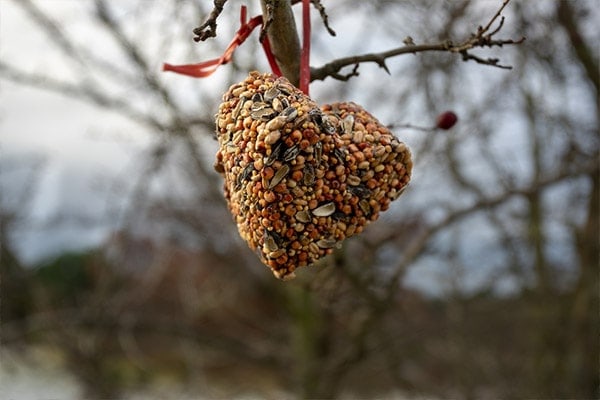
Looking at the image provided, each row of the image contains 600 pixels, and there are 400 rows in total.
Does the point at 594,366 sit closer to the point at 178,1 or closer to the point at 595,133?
the point at 595,133

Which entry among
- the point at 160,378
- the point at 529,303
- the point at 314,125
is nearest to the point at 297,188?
the point at 314,125

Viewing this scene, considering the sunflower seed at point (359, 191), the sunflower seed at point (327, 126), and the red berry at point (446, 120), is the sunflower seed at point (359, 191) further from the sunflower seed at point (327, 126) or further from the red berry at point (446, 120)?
the red berry at point (446, 120)

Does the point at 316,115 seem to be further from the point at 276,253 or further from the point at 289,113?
the point at 276,253

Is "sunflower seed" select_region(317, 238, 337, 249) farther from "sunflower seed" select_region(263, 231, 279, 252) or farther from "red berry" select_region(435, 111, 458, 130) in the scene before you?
"red berry" select_region(435, 111, 458, 130)

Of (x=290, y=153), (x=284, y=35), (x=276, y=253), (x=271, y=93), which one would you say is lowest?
(x=276, y=253)

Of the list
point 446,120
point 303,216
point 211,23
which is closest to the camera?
point 211,23

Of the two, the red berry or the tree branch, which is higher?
the tree branch

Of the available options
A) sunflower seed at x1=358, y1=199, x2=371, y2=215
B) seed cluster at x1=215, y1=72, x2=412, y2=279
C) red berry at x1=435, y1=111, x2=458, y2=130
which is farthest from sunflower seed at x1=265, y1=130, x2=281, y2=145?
red berry at x1=435, y1=111, x2=458, y2=130

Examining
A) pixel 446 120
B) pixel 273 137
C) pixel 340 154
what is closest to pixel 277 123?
pixel 273 137
